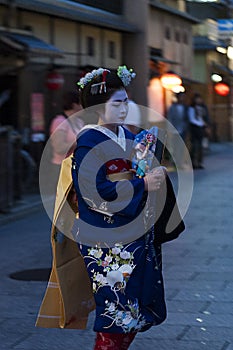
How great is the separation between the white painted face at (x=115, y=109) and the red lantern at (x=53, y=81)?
11700 mm

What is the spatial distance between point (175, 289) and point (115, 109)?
3009 mm

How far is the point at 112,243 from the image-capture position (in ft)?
13.7

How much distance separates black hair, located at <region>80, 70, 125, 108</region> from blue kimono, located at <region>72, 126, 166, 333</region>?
143 millimetres

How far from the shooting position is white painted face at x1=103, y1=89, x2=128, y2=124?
4.24m

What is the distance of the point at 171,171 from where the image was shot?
17969 millimetres

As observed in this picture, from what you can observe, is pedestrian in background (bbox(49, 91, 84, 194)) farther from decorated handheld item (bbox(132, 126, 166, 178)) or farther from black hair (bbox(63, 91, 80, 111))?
decorated handheld item (bbox(132, 126, 166, 178))

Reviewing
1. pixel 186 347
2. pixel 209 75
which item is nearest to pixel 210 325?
pixel 186 347

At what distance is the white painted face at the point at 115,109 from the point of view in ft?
13.9

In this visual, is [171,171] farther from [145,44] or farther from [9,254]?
[9,254]

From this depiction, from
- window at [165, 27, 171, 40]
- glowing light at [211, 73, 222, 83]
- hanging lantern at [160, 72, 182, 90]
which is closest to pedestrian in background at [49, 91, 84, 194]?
hanging lantern at [160, 72, 182, 90]

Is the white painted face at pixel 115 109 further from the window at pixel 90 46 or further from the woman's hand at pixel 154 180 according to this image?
the window at pixel 90 46

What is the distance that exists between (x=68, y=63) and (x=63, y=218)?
13.4 metres

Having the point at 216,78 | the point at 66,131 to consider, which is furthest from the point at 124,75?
the point at 216,78

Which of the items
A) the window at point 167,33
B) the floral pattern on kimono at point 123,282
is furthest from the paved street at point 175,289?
the window at point 167,33
